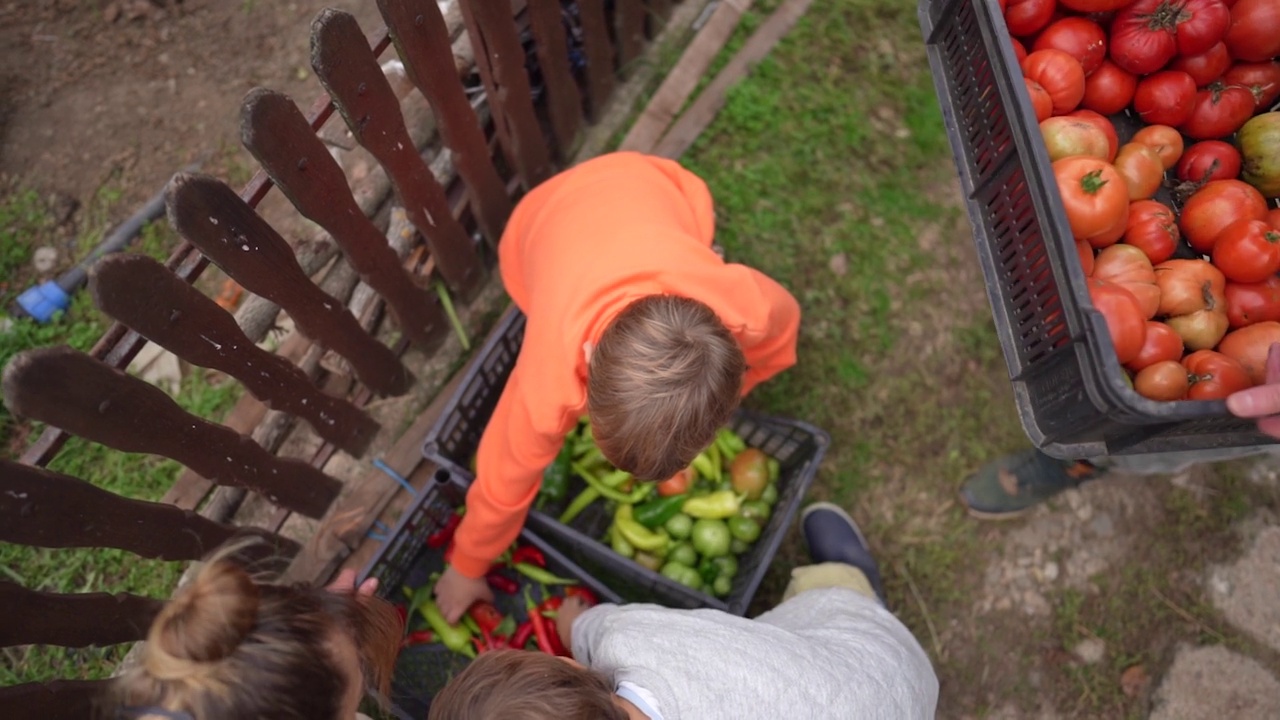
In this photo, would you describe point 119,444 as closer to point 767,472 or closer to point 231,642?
point 231,642

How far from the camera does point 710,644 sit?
1849 mm

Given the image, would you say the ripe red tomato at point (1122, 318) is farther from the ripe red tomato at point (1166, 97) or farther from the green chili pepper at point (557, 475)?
the green chili pepper at point (557, 475)

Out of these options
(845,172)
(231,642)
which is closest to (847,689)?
(231,642)

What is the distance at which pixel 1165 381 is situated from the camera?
6.16 ft

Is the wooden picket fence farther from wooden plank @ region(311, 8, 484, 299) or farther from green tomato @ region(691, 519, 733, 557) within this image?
green tomato @ region(691, 519, 733, 557)

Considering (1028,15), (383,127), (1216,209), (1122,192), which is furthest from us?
(383,127)

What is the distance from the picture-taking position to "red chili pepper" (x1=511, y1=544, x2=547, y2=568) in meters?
2.94

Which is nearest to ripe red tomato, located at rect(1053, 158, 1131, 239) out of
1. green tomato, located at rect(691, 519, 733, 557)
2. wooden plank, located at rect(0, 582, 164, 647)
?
green tomato, located at rect(691, 519, 733, 557)

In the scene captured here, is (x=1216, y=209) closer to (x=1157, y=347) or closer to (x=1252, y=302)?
(x=1252, y=302)

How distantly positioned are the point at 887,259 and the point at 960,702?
2.09m

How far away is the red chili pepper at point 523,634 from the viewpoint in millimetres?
2886

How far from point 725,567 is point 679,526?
254 millimetres

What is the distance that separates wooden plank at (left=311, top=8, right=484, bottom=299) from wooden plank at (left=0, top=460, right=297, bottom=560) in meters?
1.27

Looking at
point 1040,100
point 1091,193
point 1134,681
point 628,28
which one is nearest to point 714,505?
Answer: point 1091,193
